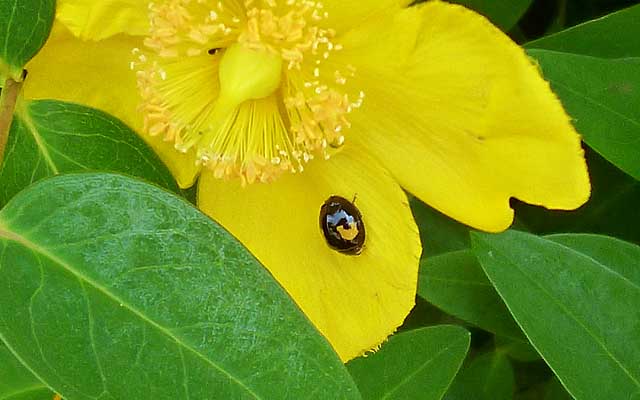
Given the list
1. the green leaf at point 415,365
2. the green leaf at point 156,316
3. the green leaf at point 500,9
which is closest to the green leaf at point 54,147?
the green leaf at point 156,316

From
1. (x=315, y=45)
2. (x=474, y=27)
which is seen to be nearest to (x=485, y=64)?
(x=474, y=27)

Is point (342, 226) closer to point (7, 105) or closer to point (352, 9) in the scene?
point (352, 9)

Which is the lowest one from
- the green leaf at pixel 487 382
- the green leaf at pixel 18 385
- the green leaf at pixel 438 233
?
the green leaf at pixel 487 382

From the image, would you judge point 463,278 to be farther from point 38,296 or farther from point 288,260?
point 38,296

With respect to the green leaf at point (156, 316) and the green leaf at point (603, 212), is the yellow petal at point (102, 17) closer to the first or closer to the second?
the green leaf at point (156, 316)

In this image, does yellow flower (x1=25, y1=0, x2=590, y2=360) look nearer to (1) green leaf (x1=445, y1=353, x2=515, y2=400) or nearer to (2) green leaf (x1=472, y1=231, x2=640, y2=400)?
(2) green leaf (x1=472, y1=231, x2=640, y2=400)

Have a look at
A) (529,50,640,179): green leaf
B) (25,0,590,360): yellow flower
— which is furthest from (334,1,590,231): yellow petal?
(529,50,640,179): green leaf
